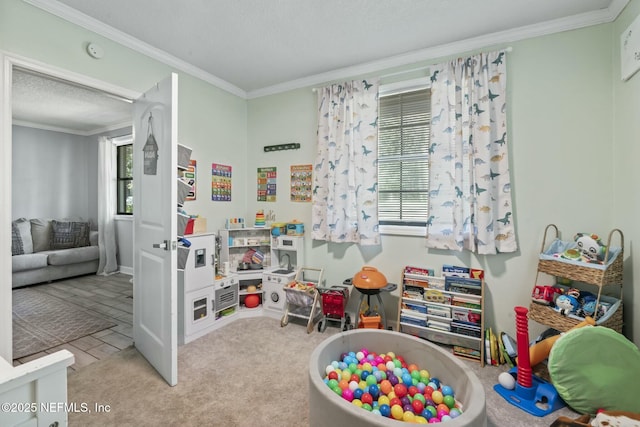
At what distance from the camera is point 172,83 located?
1908mm

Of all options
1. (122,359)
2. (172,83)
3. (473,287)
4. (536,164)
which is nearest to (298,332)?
(122,359)

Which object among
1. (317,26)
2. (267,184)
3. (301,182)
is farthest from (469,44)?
(267,184)

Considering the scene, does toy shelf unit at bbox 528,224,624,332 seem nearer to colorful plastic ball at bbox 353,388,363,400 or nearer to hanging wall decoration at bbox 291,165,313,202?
colorful plastic ball at bbox 353,388,363,400

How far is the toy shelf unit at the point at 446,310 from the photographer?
91.8 inches

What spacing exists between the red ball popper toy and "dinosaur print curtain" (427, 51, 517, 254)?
2.40 ft

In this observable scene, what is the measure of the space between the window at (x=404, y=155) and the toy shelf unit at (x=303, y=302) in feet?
3.34

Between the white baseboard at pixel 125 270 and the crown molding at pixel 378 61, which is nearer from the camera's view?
the crown molding at pixel 378 61

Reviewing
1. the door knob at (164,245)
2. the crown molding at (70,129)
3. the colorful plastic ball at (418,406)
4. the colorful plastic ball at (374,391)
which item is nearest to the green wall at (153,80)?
the door knob at (164,245)

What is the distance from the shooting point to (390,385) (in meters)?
1.67

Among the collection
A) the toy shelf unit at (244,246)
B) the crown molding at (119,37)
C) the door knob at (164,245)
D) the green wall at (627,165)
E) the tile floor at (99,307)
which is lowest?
the tile floor at (99,307)

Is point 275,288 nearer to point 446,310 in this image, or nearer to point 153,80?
point 446,310

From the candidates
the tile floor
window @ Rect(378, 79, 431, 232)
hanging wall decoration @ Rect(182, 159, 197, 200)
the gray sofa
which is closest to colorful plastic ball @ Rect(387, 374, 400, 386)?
window @ Rect(378, 79, 431, 232)

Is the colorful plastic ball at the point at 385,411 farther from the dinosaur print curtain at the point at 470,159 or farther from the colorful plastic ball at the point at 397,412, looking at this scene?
the dinosaur print curtain at the point at 470,159

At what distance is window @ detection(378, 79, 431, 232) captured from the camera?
2836mm
